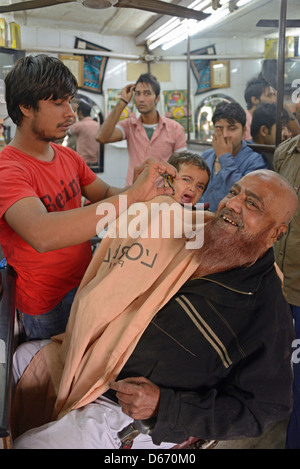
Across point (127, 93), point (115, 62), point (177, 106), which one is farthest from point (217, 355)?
point (115, 62)

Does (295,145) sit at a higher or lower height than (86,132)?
lower

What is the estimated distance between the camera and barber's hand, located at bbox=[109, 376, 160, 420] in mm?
1444

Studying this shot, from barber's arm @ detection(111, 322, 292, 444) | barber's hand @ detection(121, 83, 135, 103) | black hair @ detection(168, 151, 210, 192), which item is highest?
barber's hand @ detection(121, 83, 135, 103)

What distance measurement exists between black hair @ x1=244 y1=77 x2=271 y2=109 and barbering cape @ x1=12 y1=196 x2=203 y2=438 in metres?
1.83

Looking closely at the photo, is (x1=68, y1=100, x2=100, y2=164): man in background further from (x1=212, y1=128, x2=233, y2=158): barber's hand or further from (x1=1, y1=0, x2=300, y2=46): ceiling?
(x1=212, y1=128, x2=233, y2=158): barber's hand

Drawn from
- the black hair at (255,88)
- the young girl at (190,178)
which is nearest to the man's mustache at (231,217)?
the young girl at (190,178)

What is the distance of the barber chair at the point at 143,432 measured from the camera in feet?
4.81

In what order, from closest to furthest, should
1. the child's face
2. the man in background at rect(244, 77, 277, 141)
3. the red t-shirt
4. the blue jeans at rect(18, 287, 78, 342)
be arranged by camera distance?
1. the red t-shirt
2. the blue jeans at rect(18, 287, 78, 342)
3. the child's face
4. the man in background at rect(244, 77, 277, 141)

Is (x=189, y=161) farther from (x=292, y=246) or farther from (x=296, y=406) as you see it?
(x=296, y=406)

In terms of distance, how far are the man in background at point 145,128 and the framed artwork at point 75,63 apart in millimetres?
1901

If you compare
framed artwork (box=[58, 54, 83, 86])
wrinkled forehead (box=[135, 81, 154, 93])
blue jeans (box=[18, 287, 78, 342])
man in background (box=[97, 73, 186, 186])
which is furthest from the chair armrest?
framed artwork (box=[58, 54, 83, 86])

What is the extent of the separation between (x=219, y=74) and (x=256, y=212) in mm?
2836

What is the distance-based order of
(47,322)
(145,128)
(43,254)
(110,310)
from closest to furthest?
(110,310) → (43,254) → (47,322) → (145,128)

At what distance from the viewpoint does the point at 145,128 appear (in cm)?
432
